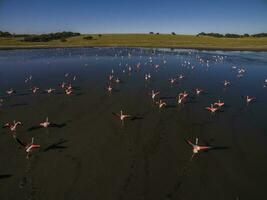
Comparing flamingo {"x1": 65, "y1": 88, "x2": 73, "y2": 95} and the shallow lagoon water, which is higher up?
flamingo {"x1": 65, "y1": 88, "x2": 73, "y2": 95}

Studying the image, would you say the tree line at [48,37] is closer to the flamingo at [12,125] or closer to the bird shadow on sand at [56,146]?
the flamingo at [12,125]

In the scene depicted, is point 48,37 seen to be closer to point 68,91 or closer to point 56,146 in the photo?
point 68,91

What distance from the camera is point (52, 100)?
108 ft

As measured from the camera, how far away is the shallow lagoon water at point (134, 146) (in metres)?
16.3

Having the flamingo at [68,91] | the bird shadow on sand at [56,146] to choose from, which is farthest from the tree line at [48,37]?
the bird shadow on sand at [56,146]

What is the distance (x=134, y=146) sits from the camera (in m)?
21.1

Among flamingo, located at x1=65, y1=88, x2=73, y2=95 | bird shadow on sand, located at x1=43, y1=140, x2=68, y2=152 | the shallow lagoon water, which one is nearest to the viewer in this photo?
the shallow lagoon water

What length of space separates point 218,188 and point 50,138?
12336 millimetres

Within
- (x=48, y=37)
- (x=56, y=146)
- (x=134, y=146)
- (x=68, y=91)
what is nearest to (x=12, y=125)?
(x=56, y=146)

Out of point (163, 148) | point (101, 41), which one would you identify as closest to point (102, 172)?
point (163, 148)

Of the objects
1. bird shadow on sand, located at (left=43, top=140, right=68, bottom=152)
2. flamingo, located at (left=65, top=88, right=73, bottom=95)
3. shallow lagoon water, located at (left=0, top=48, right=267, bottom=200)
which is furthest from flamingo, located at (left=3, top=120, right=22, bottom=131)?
flamingo, located at (left=65, top=88, right=73, bottom=95)

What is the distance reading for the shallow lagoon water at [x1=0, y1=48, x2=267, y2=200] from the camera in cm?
1630

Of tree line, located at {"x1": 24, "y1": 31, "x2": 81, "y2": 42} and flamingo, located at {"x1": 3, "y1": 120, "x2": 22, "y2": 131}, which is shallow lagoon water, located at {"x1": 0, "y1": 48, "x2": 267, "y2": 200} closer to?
flamingo, located at {"x1": 3, "y1": 120, "x2": 22, "y2": 131}

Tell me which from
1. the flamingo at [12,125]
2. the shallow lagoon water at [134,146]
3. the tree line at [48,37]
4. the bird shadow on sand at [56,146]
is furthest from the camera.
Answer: the tree line at [48,37]
